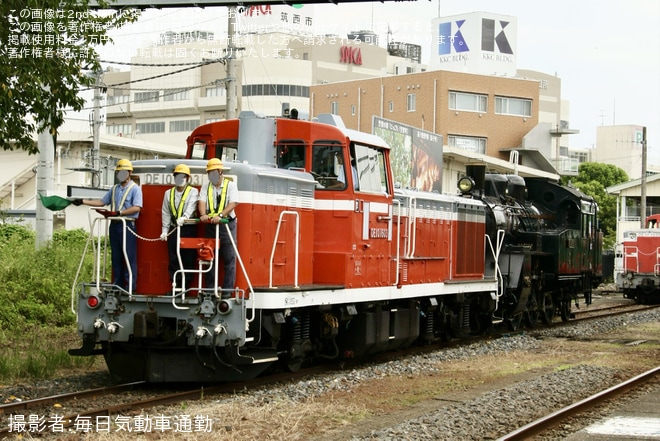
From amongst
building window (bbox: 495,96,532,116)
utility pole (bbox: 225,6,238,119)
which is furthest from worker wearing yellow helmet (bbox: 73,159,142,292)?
building window (bbox: 495,96,532,116)

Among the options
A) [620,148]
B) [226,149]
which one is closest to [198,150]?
[226,149]

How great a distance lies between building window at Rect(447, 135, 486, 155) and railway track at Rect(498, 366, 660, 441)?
197 ft

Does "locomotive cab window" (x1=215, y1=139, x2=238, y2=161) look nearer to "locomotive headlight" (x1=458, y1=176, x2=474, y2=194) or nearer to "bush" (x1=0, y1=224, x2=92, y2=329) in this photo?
"bush" (x1=0, y1=224, x2=92, y2=329)

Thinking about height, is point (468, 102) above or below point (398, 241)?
above

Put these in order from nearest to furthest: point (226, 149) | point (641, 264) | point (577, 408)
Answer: point (577, 408) → point (226, 149) → point (641, 264)

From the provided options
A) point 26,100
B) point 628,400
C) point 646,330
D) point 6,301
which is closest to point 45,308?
point 6,301

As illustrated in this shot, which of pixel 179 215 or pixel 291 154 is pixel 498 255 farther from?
pixel 179 215

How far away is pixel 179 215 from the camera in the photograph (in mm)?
11328

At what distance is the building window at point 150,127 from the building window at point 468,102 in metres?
34.8

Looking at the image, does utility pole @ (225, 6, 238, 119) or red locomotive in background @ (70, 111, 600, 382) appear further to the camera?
utility pole @ (225, 6, 238, 119)

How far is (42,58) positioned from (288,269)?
168 inches

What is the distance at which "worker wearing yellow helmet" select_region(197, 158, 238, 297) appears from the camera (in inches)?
441

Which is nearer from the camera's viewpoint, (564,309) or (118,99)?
(564,309)

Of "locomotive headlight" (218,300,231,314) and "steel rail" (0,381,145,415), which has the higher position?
"locomotive headlight" (218,300,231,314)
